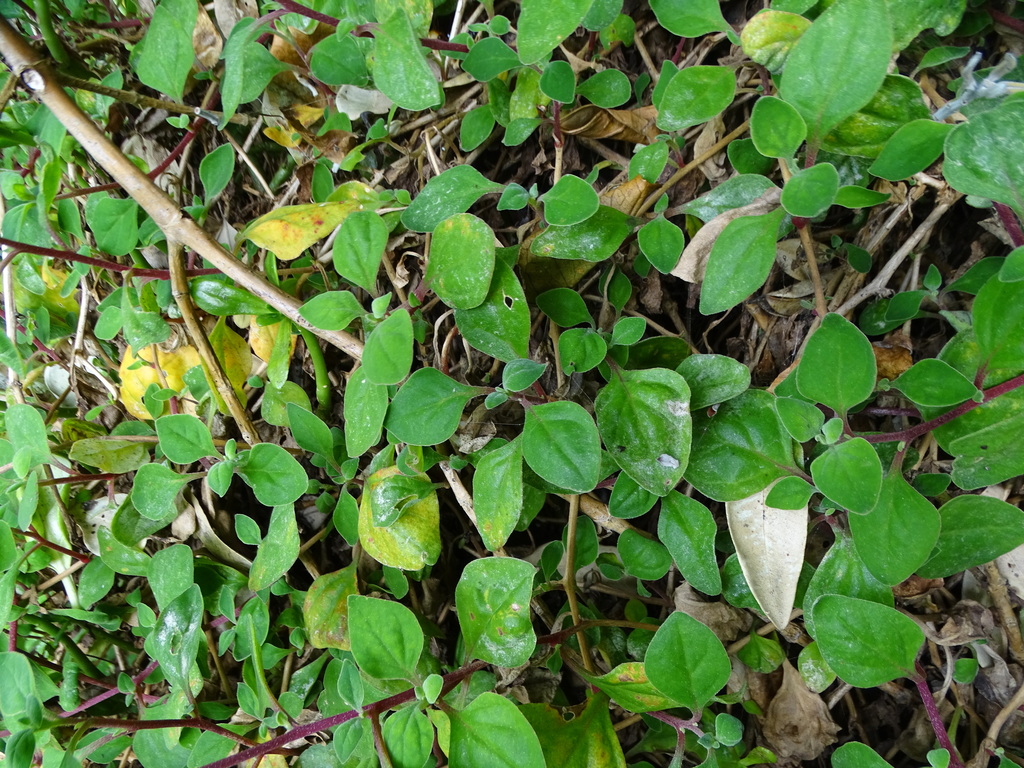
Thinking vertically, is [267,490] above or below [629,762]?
above

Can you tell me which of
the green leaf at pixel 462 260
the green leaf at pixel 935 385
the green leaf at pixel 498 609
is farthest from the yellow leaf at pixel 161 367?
the green leaf at pixel 935 385

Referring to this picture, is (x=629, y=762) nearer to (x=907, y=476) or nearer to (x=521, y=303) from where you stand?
(x=907, y=476)

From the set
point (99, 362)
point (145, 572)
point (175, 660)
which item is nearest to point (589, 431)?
point (175, 660)

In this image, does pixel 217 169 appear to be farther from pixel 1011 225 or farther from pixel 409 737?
pixel 1011 225

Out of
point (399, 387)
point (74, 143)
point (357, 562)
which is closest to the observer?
point (399, 387)

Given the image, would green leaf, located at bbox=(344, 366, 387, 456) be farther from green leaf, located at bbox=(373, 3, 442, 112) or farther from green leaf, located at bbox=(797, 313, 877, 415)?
green leaf, located at bbox=(797, 313, 877, 415)

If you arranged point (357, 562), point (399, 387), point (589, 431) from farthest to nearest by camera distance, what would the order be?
1. point (357, 562)
2. point (399, 387)
3. point (589, 431)

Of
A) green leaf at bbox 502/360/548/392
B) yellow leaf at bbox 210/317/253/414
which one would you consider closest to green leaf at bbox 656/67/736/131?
green leaf at bbox 502/360/548/392

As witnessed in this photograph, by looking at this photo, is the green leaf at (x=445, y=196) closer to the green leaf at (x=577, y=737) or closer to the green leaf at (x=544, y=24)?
the green leaf at (x=544, y=24)
